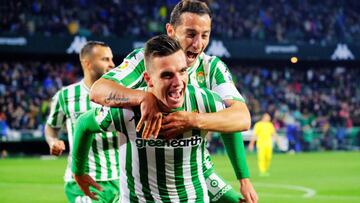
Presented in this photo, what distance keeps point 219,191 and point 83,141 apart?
1.28 meters

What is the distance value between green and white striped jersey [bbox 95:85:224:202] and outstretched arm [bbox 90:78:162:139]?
2.8 inches

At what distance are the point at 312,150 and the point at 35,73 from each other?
543 inches

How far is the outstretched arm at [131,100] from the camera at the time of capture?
4.52m

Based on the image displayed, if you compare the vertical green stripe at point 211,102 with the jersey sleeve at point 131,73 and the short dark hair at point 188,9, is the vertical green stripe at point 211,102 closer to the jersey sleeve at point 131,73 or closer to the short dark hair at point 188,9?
the jersey sleeve at point 131,73

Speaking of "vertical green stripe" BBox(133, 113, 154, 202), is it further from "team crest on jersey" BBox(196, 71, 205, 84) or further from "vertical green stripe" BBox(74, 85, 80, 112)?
"vertical green stripe" BBox(74, 85, 80, 112)

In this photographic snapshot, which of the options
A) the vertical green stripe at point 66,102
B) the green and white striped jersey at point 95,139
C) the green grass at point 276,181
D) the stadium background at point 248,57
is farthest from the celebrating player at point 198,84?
the stadium background at point 248,57

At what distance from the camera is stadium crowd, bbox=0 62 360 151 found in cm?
3262

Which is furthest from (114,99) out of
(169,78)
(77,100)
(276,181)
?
(276,181)

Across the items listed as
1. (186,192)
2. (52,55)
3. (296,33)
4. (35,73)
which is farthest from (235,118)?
(296,33)

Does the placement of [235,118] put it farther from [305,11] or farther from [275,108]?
[305,11]

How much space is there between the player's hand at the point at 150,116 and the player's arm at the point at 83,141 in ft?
2.16

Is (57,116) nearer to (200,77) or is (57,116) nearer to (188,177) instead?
(200,77)

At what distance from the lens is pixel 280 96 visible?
40.6 meters

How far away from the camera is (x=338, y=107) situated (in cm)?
4128
